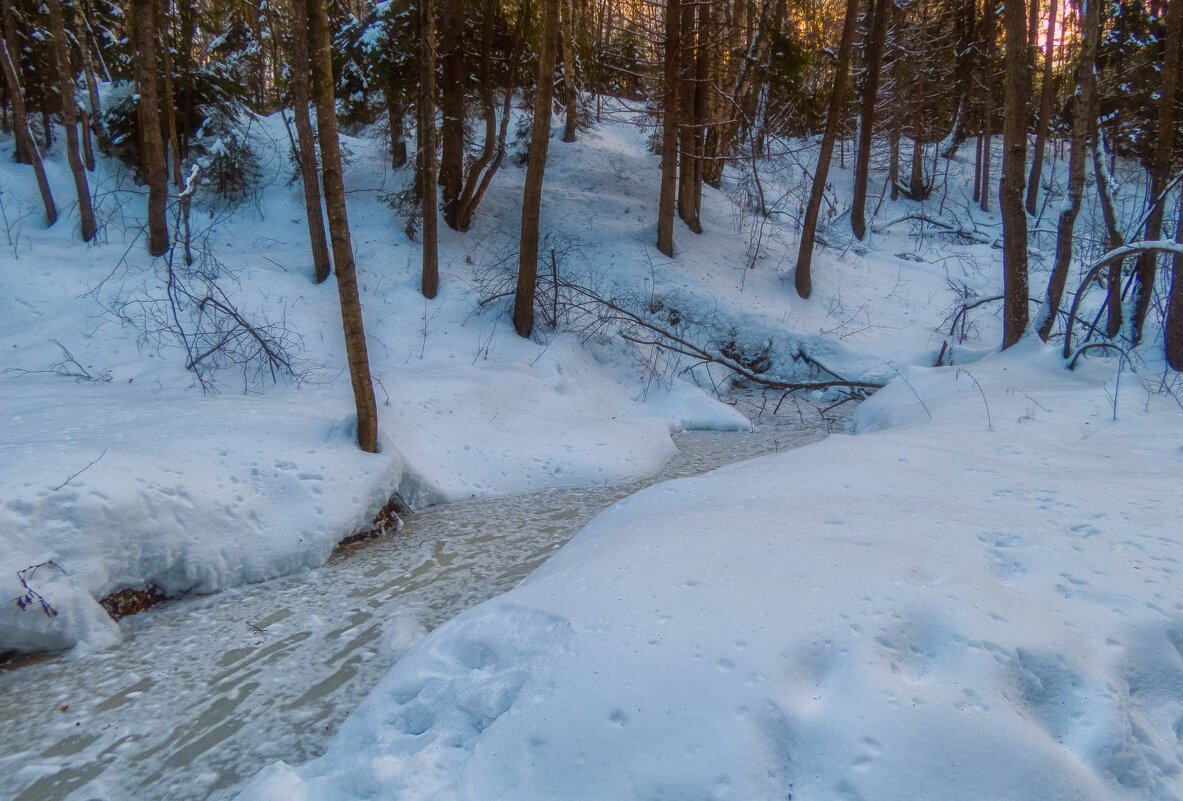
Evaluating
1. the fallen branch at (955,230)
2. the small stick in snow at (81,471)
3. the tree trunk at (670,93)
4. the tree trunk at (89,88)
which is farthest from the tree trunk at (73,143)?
the fallen branch at (955,230)

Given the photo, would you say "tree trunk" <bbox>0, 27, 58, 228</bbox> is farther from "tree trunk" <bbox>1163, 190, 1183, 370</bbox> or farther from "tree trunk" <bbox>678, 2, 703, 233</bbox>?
"tree trunk" <bbox>1163, 190, 1183, 370</bbox>

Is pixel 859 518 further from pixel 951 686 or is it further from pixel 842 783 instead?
pixel 842 783

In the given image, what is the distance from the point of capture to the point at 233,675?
3787mm

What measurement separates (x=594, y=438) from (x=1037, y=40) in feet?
72.6

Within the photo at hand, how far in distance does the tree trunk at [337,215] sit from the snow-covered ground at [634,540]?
36cm

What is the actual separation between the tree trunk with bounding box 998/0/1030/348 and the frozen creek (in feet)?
21.8

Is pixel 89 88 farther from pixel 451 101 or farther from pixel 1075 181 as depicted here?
pixel 1075 181

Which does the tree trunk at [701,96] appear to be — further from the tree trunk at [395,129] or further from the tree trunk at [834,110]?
the tree trunk at [395,129]

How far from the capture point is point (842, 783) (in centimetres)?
209

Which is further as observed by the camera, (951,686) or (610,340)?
(610,340)

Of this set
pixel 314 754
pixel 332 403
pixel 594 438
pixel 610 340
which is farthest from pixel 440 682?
pixel 610 340

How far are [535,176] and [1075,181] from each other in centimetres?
718

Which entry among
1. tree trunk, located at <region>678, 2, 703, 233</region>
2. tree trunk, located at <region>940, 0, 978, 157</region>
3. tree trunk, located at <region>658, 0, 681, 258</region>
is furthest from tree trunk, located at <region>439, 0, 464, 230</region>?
tree trunk, located at <region>940, 0, 978, 157</region>

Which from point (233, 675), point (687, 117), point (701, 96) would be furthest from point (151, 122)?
point (701, 96)
